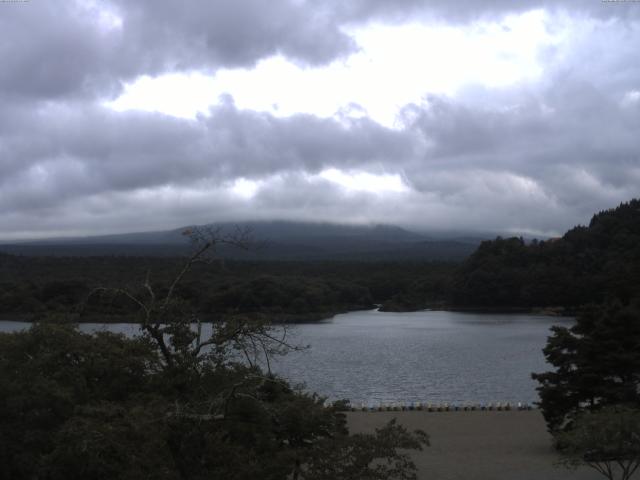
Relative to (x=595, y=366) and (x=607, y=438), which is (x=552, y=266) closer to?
(x=595, y=366)

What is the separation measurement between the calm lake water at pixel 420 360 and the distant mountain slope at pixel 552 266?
24.8 ft

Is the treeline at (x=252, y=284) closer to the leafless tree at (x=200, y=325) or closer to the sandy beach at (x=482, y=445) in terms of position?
the sandy beach at (x=482, y=445)

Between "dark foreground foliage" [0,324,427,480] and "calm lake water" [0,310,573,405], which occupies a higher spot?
"dark foreground foliage" [0,324,427,480]

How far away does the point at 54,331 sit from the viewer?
916cm

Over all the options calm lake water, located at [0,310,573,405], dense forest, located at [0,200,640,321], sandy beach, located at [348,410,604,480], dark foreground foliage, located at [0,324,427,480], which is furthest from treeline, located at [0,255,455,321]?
dark foreground foliage, located at [0,324,427,480]

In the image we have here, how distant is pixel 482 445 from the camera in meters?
16.0

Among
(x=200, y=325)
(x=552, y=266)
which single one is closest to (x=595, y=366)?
(x=200, y=325)

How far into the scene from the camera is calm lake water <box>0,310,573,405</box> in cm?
2556

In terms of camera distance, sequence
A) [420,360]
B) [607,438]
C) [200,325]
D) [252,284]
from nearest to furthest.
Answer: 1. [200,325]
2. [607,438]
3. [420,360]
4. [252,284]

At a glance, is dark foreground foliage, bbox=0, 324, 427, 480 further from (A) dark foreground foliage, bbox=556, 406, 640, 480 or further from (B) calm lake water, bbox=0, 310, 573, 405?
(B) calm lake water, bbox=0, 310, 573, 405

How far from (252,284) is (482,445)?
3627 centimetres

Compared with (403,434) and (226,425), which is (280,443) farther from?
(403,434)

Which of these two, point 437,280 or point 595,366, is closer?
point 595,366

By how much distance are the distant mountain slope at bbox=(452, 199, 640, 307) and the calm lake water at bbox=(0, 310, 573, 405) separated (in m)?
7.55
